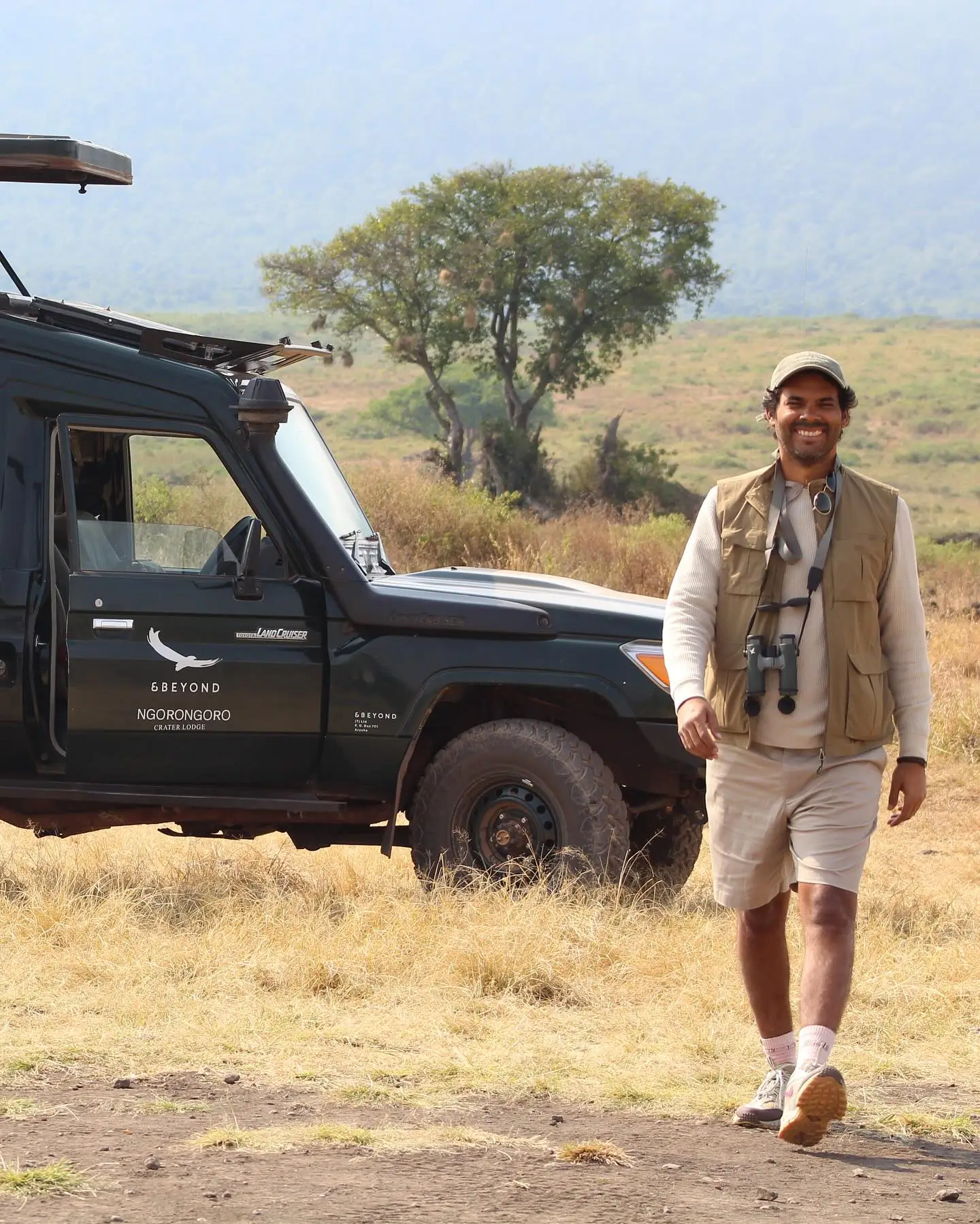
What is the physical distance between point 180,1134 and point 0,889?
3121 millimetres

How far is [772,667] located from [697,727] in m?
0.25

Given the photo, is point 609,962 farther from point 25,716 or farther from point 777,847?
point 25,716

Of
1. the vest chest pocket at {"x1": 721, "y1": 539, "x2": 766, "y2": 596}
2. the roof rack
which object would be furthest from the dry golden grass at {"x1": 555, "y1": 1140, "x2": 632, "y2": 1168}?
the roof rack

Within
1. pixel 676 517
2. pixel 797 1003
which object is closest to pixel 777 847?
pixel 797 1003

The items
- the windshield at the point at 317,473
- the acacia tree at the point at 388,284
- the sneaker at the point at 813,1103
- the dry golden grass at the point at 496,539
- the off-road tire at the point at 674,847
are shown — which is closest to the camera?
the sneaker at the point at 813,1103

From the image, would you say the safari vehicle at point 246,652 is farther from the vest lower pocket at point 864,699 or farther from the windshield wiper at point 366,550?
the vest lower pocket at point 864,699

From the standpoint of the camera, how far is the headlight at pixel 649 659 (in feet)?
21.4

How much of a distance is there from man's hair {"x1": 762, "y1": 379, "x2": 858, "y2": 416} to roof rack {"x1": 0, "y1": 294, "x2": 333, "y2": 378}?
8.92 ft

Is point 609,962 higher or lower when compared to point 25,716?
lower

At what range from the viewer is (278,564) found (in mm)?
6629

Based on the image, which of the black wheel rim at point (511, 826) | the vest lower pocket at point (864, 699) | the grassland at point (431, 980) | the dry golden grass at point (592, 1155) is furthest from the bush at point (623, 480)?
the dry golden grass at point (592, 1155)

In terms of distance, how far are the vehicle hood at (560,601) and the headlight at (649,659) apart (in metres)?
0.03

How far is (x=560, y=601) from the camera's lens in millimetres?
6758

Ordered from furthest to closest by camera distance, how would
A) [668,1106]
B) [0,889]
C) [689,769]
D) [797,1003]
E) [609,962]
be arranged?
[0,889] → [689,769] → [609,962] → [797,1003] → [668,1106]
